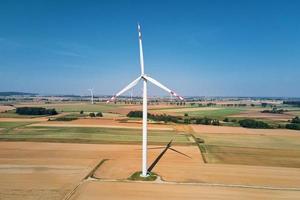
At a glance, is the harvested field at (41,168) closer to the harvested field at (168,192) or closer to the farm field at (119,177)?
the farm field at (119,177)

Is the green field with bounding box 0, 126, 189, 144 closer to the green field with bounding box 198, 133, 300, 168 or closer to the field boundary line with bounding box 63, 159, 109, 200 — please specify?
the green field with bounding box 198, 133, 300, 168

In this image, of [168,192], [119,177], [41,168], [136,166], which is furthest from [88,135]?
[168,192]

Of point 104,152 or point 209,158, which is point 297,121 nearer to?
point 209,158

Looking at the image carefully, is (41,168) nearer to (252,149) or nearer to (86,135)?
(86,135)

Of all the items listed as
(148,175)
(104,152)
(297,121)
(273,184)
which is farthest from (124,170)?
(297,121)

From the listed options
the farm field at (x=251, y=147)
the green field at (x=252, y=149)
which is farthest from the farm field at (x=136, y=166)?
the farm field at (x=251, y=147)
